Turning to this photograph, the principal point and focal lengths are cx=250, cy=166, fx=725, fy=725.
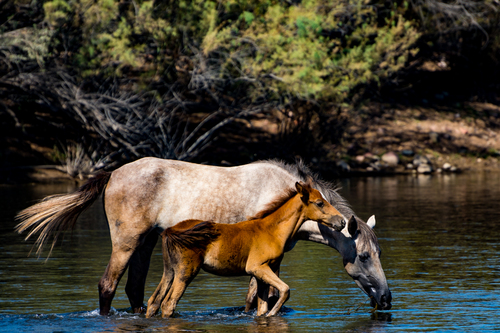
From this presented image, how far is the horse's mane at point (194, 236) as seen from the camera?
7082 millimetres

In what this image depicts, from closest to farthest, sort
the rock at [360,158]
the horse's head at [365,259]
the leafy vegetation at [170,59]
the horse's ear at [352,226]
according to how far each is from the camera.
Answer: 1. the horse's ear at [352,226]
2. the horse's head at [365,259]
3. the leafy vegetation at [170,59]
4. the rock at [360,158]

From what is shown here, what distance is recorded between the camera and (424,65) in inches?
1383

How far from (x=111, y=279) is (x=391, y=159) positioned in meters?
20.3

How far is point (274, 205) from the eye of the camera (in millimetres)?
7746

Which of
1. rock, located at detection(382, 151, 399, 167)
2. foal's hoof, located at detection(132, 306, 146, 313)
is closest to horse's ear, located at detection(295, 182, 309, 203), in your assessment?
foal's hoof, located at detection(132, 306, 146, 313)

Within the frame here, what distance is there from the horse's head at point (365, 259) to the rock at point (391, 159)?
62.9 ft

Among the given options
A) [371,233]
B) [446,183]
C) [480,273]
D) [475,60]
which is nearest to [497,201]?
[446,183]

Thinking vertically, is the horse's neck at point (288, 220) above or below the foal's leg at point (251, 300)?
above

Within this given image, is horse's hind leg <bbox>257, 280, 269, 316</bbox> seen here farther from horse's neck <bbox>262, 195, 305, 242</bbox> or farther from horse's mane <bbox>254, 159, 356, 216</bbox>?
horse's mane <bbox>254, 159, 356, 216</bbox>

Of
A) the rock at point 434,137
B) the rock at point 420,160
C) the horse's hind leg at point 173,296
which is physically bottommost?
the rock at point 420,160

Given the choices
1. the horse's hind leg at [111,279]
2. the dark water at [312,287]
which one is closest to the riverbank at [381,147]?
the dark water at [312,287]

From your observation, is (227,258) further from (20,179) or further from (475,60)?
(475,60)

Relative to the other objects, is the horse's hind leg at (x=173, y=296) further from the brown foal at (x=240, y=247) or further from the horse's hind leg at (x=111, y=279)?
the horse's hind leg at (x=111, y=279)

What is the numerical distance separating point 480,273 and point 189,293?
12.7 ft
